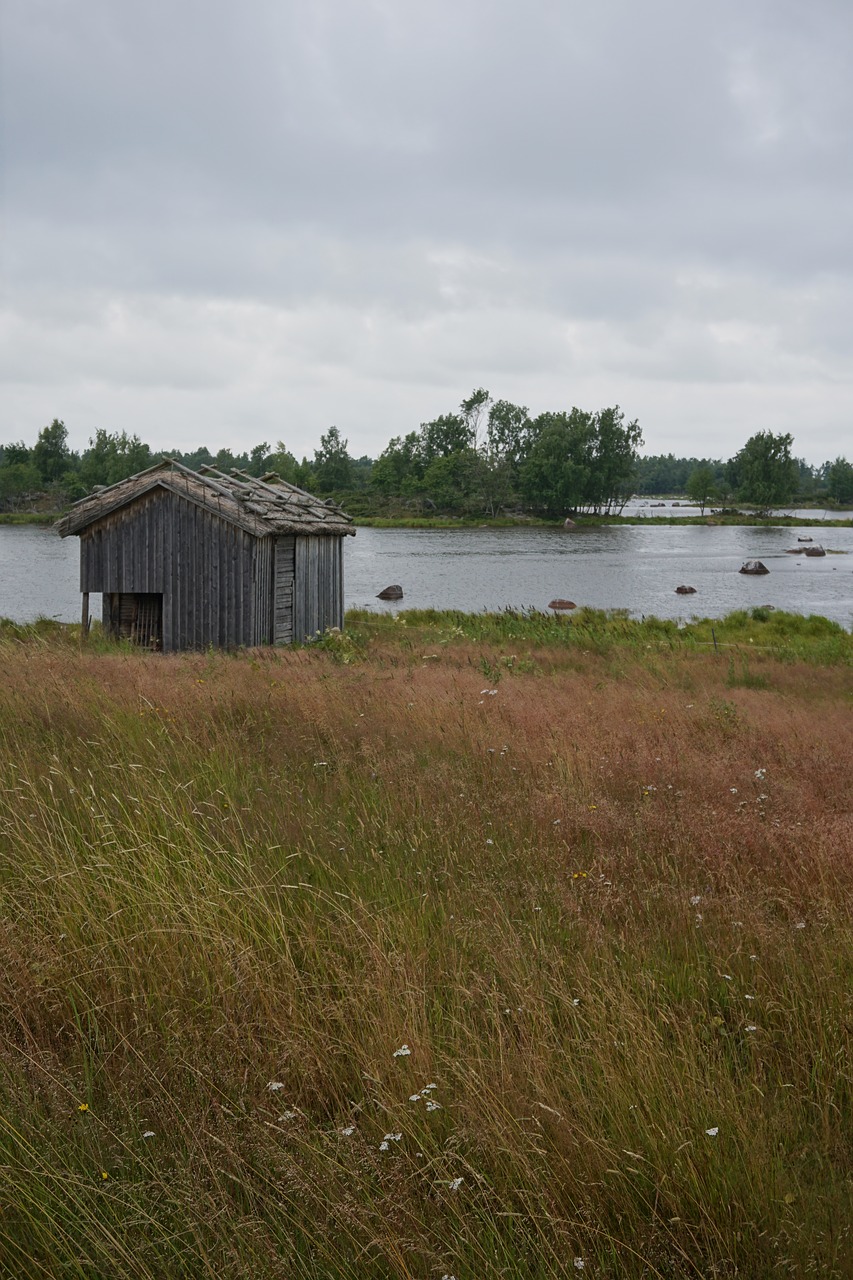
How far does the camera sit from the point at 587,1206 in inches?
102

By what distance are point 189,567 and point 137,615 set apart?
2.98m

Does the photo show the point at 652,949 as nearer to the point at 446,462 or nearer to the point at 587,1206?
the point at 587,1206

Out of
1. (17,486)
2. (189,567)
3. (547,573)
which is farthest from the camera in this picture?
(17,486)

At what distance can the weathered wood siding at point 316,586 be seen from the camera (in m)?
20.4

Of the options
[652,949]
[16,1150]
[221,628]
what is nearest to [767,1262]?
[652,949]

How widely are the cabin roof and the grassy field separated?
1190cm

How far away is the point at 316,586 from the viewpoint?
2125cm

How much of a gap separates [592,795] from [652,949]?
2.08m

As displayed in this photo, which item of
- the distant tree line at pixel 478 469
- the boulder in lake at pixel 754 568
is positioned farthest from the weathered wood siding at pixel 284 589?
the distant tree line at pixel 478 469

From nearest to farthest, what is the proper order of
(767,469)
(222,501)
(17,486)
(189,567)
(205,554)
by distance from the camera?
1. (222,501)
2. (205,554)
3. (189,567)
4. (17,486)
5. (767,469)

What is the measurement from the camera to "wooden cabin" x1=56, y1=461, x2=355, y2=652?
19000 mm

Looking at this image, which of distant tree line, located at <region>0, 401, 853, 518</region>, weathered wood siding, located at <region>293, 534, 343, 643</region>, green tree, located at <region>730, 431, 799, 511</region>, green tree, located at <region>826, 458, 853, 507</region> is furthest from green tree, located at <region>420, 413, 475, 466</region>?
weathered wood siding, located at <region>293, 534, 343, 643</region>

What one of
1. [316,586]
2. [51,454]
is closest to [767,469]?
[51,454]

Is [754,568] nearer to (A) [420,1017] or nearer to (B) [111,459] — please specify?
(A) [420,1017]
